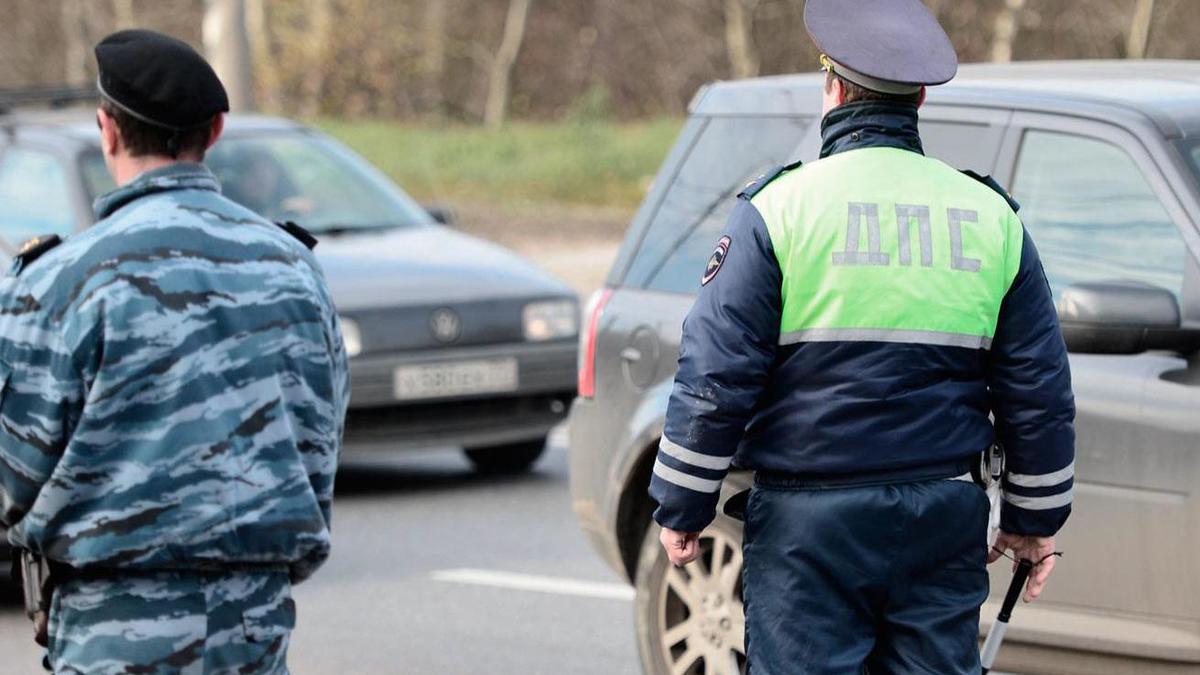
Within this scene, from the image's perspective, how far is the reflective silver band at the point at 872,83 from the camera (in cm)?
353

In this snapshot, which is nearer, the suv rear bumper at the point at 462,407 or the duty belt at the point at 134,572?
the duty belt at the point at 134,572

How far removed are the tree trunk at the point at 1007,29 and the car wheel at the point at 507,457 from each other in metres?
22.5

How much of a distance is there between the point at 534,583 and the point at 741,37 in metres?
30.2

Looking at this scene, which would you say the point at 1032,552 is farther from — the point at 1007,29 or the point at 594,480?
the point at 1007,29

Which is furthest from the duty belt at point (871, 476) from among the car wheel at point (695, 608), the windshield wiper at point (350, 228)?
the windshield wiper at point (350, 228)

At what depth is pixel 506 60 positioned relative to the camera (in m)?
40.8

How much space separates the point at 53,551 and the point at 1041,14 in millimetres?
32307

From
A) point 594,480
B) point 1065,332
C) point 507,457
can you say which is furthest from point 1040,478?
point 507,457

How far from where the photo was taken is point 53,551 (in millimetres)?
3238

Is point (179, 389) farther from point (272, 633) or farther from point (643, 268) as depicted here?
point (643, 268)

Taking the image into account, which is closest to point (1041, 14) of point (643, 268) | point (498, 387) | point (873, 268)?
point (498, 387)

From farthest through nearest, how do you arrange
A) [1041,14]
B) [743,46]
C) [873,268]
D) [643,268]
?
[743,46] < [1041,14] < [643,268] < [873,268]

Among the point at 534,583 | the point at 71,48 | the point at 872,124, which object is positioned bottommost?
the point at 71,48

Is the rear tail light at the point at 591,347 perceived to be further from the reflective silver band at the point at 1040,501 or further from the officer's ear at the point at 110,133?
→ the officer's ear at the point at 110,133
